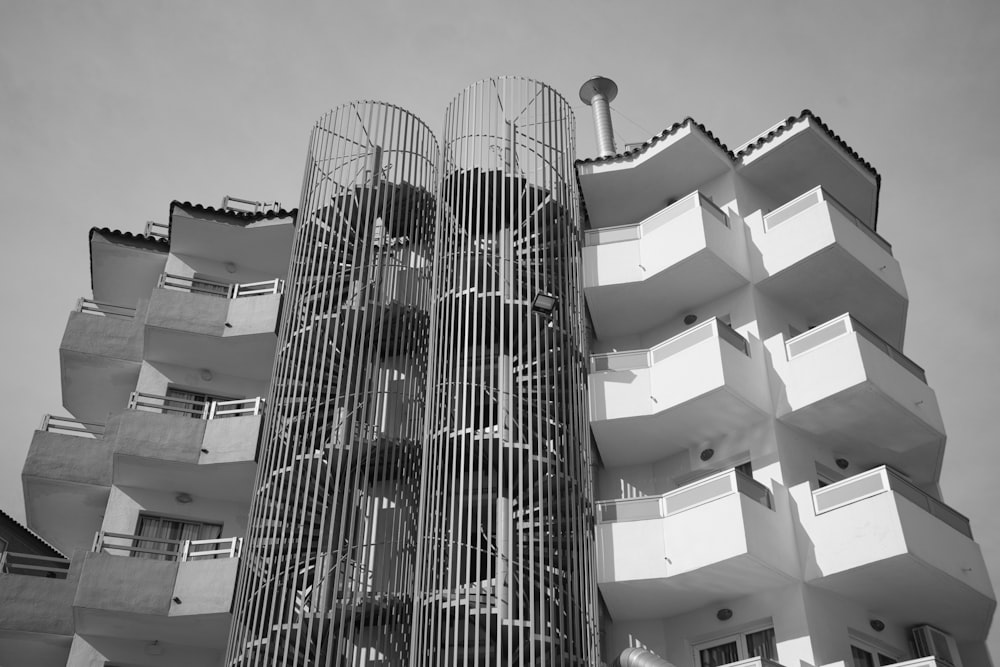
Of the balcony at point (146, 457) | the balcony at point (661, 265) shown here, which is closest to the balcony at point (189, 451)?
the balcony at point (146, 457)

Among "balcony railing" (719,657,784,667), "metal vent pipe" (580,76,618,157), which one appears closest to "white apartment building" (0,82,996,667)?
"balcony railing" (719,657,784,667)

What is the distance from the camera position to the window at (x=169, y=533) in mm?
24828

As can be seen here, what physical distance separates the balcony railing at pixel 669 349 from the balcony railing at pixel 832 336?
1065 mm

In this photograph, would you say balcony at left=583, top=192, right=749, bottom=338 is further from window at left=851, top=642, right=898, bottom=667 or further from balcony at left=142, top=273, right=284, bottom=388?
window at left=851, top=642, right=898, bottom=667

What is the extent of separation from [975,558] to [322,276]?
15871mm

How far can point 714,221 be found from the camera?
84.6 feet

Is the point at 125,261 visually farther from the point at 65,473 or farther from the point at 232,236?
the point at 65,473

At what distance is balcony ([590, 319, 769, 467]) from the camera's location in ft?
75.0

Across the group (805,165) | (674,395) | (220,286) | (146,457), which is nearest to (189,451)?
(146,457)

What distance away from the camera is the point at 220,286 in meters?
29.6

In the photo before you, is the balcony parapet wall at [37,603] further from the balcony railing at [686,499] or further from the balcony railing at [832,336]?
the balcony railing at [832,336]

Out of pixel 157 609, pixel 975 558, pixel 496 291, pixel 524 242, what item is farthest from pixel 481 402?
pixel 975 558

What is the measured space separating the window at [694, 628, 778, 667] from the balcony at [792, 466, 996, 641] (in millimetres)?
1534

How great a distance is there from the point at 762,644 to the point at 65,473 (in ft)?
54.1
